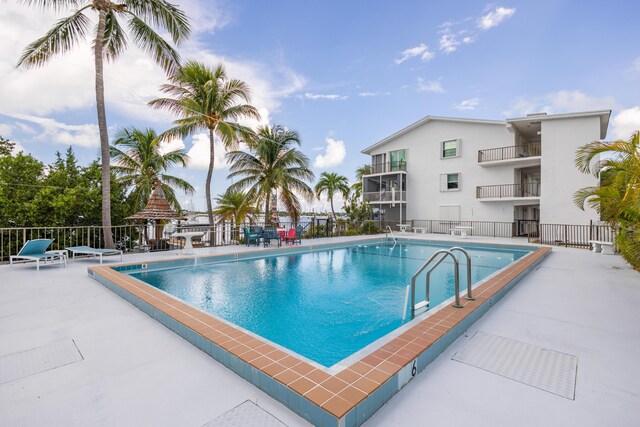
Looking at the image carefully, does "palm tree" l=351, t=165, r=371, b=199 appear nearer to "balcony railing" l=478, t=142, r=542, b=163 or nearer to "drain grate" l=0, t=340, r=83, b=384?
"balcony railing" l=478, t=142, r=542, b=163

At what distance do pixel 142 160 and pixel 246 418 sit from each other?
1720 centimetres

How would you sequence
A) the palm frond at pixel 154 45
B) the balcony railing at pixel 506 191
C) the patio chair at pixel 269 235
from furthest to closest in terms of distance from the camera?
1. the balcony railing at pixel 506 191
2. the patio chair at pixel 269 235
3. the palm frond at pixel 154 45

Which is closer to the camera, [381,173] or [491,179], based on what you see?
[491,179]

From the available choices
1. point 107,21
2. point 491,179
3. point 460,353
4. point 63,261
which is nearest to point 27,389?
point 460,353

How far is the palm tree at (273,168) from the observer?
54.4 feet

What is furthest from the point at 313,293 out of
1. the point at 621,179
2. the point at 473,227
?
the point at 473,227

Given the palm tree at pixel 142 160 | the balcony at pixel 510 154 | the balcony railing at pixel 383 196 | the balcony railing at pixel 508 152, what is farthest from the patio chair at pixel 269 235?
the balcony railing at pixel 508 152

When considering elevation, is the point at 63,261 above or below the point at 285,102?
below

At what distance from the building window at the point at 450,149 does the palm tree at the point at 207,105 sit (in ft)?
45.6

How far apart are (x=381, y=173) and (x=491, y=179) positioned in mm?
7570

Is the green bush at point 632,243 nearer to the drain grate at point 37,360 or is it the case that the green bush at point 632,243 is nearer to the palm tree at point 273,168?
the drain grate at point 37,360

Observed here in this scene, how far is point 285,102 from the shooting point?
2059 centimetres

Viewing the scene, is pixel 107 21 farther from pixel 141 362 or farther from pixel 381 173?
pixel 381 173

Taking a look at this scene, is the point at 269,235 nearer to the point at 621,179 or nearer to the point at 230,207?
the point at 230,207
